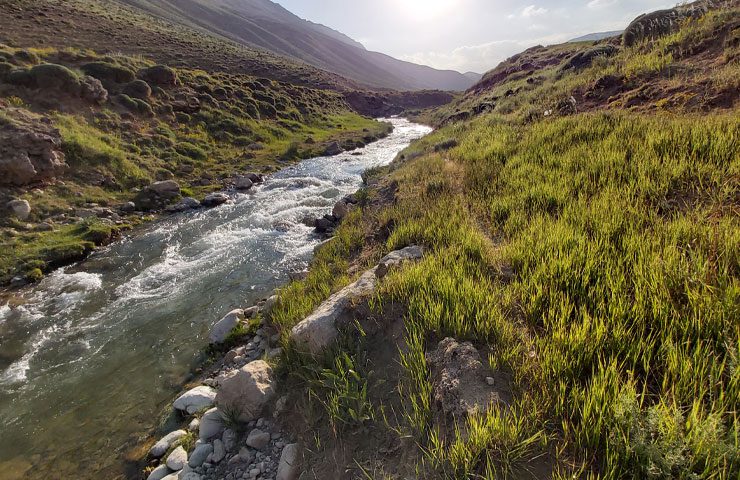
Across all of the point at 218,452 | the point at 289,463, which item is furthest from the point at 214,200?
the point at 289,463

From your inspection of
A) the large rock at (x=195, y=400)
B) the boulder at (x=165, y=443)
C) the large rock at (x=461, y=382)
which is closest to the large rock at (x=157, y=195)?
the large rock at (x=195, y=400)

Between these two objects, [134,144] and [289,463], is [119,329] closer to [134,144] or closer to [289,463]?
[289,463]

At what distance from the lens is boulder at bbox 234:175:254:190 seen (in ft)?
73.9

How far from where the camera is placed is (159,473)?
4980mm

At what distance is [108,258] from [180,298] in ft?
17.2

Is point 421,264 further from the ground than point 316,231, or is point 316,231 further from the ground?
point 421,264

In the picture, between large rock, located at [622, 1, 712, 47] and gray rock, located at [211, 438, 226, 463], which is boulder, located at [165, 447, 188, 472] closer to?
gray rock, located at [211, 438, 226, 463]

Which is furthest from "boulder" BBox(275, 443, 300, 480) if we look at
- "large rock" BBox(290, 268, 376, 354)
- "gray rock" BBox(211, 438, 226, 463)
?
"large rock" BBox(290, 268, 376, 354)

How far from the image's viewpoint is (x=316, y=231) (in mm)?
15453

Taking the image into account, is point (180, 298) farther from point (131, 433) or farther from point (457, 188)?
point (457, 188)

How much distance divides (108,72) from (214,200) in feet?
59.1

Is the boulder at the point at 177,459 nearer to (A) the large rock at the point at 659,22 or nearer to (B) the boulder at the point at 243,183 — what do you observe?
(B) the boulder at the point at 243,183

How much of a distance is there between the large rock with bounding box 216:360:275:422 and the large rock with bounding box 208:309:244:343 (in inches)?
138

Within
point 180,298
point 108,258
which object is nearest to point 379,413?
point 180,298
